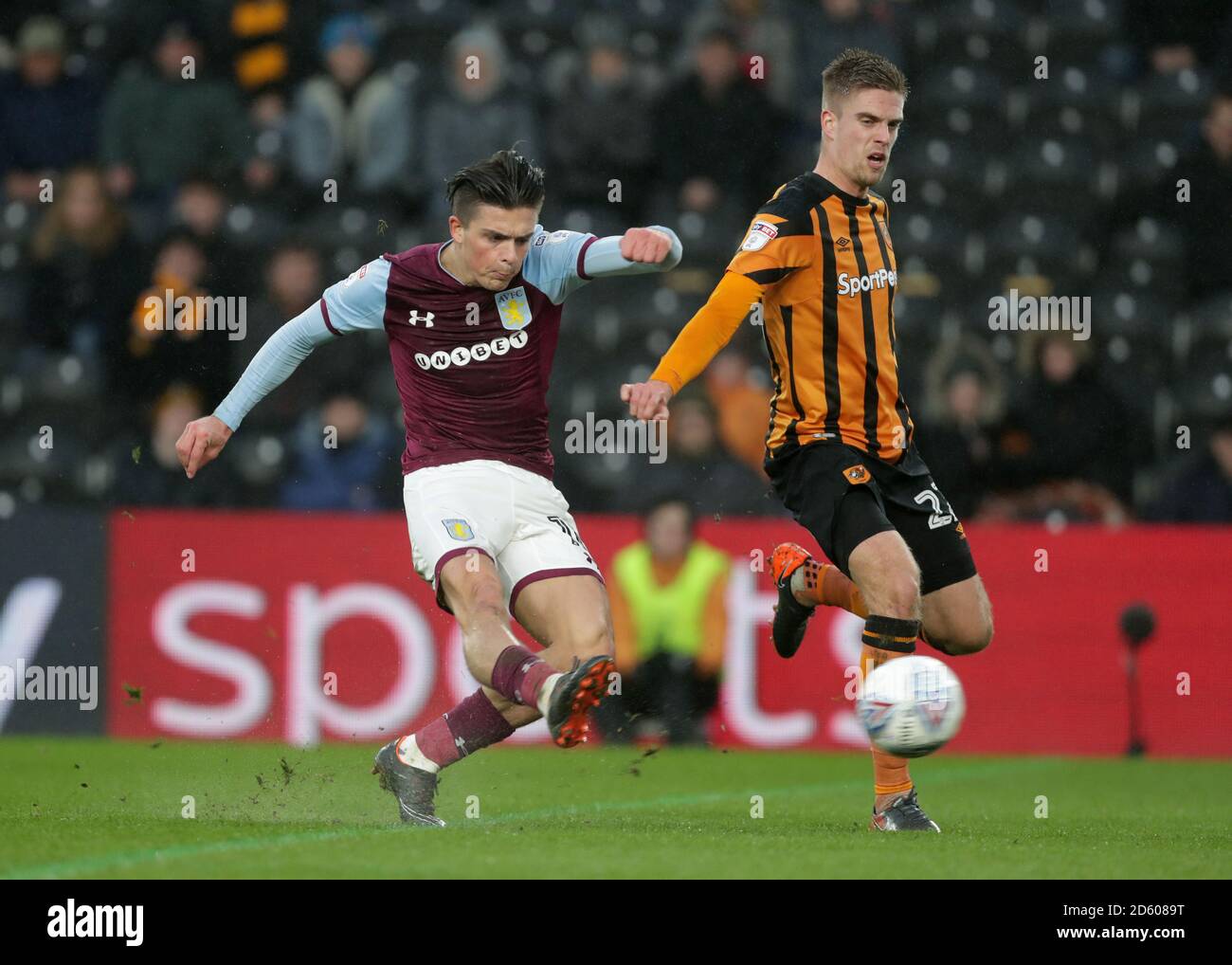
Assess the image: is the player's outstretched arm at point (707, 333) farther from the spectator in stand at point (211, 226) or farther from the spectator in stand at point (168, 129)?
the spectator in stand at point (168, 129)

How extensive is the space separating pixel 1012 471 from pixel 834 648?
4.64 feet

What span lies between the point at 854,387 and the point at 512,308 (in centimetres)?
114

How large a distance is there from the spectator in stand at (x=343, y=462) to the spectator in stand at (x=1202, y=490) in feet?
13.7

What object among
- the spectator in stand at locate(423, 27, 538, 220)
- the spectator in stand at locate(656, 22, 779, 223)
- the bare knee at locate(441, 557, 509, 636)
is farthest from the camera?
the spectator in stand at locate(656, 22, 779, 223)

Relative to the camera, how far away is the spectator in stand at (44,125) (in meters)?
10.8

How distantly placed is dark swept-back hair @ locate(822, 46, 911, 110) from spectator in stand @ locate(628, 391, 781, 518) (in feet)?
12.3

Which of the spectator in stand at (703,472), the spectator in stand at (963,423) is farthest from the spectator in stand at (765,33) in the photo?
the spectator in stand at (703,472)

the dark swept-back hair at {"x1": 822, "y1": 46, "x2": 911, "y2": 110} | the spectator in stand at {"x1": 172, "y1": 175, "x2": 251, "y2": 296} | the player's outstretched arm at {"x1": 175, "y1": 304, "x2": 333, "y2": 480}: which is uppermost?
the spectator in stand at {"x1": 172, "y1": 175, "x2": 251, "y2": 296}

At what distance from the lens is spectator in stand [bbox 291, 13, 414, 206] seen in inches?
423

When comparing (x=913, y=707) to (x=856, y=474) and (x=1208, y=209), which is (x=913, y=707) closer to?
(x=856, y=474)

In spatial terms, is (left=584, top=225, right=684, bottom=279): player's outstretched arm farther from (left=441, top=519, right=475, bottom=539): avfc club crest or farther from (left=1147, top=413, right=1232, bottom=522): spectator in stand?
(left=1147, top=413, right=1232, bottom=522): spectator in stand

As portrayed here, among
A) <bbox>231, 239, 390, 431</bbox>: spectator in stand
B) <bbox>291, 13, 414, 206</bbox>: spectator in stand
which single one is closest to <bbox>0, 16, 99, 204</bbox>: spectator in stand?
<bbox>291, 13, 414, 206</bbox>: spectator in stand

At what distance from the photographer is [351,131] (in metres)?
10.8
